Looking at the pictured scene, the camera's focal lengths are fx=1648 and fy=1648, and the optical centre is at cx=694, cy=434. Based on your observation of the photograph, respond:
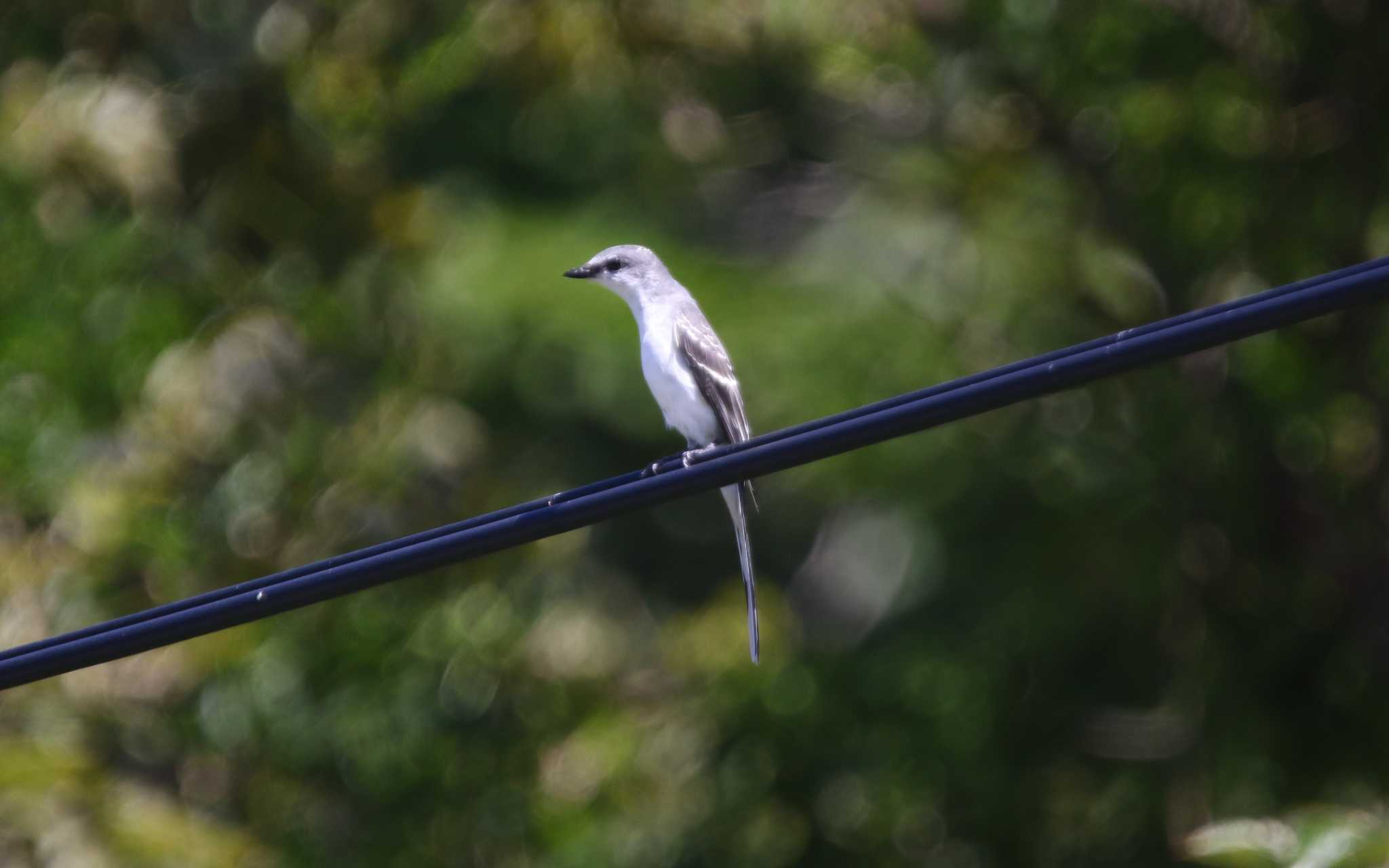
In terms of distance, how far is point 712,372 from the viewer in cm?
693

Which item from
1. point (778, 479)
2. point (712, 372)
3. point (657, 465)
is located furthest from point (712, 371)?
point (778, 479)

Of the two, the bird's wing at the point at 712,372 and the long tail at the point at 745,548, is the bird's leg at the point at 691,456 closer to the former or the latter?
the long tail at the point at 745,548

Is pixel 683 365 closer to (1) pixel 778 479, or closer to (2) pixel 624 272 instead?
(2) pixel 624 272

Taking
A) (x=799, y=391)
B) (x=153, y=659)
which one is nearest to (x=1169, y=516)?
(x=799, y=391)

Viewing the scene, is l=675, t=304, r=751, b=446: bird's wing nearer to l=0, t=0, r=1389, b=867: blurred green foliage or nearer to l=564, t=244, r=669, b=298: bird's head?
l=564, t=244, r=669, b=298: bird's head

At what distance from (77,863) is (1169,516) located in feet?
19.8

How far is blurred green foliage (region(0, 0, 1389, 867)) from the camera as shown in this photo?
8945mm

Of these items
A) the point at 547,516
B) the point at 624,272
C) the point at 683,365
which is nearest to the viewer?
the point at 547,516

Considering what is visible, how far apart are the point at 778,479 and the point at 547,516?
608cm

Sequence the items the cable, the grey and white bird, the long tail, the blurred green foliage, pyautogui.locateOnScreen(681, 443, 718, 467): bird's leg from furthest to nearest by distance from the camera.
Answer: the blurred green foliage
the grey and white bird
the long tail
pyautogui.locateOnScreen(681, 443, 718, 467): bird's leg
the cable

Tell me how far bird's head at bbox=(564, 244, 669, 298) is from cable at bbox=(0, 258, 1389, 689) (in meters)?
2.81

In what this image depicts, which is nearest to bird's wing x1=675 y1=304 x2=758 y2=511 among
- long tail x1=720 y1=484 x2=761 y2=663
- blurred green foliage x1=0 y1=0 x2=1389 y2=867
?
long tail x1=720 y1=484 x2=761 y2=663

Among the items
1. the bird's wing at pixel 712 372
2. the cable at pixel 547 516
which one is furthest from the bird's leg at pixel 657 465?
the bird's wing at pixel 712 372

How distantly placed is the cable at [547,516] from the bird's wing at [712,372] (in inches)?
95.8
